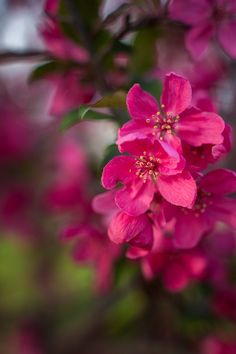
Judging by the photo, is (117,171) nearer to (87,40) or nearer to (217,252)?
(87,40)

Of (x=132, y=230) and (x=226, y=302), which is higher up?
(x=132, y=230)

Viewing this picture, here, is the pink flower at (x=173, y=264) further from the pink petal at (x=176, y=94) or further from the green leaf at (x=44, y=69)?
the green leaf at (x=44, y=69)

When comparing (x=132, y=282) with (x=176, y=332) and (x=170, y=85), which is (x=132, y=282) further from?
(x=170, y=85)

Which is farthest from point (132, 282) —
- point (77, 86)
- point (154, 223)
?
point (154, 223)

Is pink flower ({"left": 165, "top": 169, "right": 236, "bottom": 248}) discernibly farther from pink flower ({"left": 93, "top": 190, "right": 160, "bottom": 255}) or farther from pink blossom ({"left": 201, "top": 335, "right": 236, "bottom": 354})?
pink blossom ({"left": 201, "top": 335, "right": 236, "bottom": 354})

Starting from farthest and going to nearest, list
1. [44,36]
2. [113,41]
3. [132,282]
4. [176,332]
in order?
[176,332] < [132,282] < [44,36] < [113,41]

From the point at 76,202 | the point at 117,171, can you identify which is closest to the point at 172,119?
the point at 117,171
